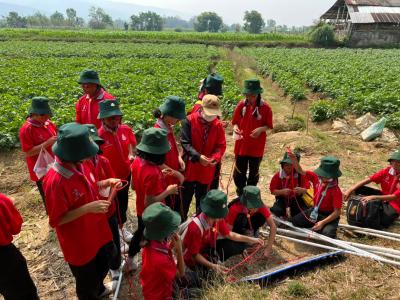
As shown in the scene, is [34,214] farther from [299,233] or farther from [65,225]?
[299,233]

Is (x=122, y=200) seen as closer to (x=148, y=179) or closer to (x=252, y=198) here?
(x=148, y=179)

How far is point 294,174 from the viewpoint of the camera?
530 cm

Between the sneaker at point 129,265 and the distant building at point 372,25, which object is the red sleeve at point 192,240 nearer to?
the sneaker at point 129,265

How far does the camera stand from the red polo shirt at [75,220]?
9.33 feet

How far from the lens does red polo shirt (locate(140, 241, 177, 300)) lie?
10.3 ft

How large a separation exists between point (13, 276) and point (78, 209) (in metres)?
1.03

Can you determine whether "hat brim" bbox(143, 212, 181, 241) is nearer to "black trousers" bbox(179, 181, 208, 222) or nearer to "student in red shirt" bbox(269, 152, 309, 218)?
"black trousers" bbox(179, 181, 208, 222)

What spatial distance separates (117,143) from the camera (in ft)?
14.6

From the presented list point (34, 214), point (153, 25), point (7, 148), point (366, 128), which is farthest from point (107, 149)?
point (153, 25)

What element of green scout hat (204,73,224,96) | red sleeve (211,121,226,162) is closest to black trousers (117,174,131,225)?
red sleeve (211,121,226,162)

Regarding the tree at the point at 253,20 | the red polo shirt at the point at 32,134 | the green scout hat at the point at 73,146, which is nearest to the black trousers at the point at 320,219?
the green scout hat at the point at 73,146

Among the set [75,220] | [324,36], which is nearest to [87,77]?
[75,220]

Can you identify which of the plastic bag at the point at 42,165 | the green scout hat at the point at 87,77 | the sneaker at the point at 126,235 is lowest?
the sneaker at the point at 126,235

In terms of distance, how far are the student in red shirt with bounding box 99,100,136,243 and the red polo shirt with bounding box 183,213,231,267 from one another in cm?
118
